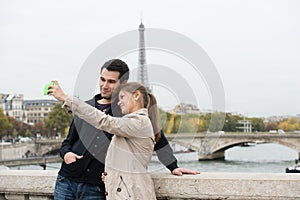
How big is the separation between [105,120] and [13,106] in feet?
328

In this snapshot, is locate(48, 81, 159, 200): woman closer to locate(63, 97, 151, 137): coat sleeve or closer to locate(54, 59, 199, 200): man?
locate(63, 97, 151, 137): coat sleeve

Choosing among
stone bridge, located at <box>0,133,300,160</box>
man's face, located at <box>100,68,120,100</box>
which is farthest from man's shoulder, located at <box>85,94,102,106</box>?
stone bridge, located at <box>0,133,300,160</box>

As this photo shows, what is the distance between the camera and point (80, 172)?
3098 mm

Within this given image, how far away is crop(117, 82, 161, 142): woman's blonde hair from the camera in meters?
2.89

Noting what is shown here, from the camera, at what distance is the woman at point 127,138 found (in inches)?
108

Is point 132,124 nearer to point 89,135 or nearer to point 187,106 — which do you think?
point 89,135

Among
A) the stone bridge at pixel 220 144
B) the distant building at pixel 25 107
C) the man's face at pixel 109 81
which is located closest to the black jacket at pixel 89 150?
the man's face at pixel 109 81

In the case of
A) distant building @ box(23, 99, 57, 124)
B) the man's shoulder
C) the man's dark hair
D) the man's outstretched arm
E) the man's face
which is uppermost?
distant building @ box(23, 99, 57, 124)

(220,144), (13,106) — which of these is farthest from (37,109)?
(220,144)

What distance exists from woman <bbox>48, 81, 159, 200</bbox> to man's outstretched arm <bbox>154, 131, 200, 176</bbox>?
8.4 inches

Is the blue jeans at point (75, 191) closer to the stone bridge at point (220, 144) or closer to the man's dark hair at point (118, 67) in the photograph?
the man's dark hair at point (118, 67)

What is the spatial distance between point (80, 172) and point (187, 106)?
34.8 inches

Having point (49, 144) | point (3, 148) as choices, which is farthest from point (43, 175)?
point (49, 144)

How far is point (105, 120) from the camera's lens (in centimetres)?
275
